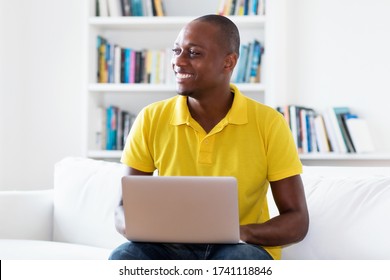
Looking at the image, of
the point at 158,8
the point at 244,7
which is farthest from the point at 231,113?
the point at 158,8

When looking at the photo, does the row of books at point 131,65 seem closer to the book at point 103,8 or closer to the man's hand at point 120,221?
the book at point 103,8

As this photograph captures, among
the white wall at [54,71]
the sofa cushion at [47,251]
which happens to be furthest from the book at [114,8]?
the sofa cushion at [47,251]

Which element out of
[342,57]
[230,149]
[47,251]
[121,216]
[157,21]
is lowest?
[47,251]

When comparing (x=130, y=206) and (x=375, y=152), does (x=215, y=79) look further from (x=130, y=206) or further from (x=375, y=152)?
(x=375, y=152)

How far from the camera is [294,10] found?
3.88 m

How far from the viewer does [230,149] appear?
1879mm

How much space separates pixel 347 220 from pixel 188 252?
0.50 metres

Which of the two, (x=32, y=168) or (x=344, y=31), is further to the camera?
(x=32, y=168)

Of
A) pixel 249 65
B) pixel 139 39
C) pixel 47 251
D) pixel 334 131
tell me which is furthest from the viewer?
pixel 139 39

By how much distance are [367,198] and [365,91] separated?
1921mm

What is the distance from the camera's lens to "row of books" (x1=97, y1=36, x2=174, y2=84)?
151 inches

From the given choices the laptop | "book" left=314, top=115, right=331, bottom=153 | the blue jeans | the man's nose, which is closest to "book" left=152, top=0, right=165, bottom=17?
"book" left=314, top=115, right=331, bottom=153

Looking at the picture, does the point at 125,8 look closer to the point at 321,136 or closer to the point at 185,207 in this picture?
the point at 321,136

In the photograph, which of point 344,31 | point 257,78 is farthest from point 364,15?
point 257,78
